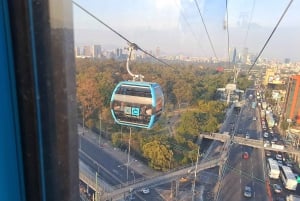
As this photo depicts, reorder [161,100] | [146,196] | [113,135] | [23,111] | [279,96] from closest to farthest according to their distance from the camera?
1. [23,111]
2. [279,96]
3. [161,100]
4. [146,196]
5. [113,135]

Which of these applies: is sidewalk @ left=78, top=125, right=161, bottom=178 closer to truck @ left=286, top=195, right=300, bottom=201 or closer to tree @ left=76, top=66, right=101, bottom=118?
tree @ left=76, top=66, right=101, bottom=118

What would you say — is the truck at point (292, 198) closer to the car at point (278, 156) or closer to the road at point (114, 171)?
the car at point (278, 156)

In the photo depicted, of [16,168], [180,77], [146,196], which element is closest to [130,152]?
[146,196]

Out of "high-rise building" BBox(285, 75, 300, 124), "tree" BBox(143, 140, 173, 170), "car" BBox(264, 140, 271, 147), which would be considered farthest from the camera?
"tree" BBox(143, 140, 173, 170)

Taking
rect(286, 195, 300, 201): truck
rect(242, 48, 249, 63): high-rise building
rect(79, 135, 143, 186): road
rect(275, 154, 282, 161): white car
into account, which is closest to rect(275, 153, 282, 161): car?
rect(275, 154, 282, 161): white car

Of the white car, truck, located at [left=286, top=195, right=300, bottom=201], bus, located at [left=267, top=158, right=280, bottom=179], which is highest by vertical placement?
the white car

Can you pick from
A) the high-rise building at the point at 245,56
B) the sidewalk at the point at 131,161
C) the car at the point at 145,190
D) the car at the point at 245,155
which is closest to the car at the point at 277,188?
the car at the point at 245,155

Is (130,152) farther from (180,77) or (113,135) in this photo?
(180,77)
